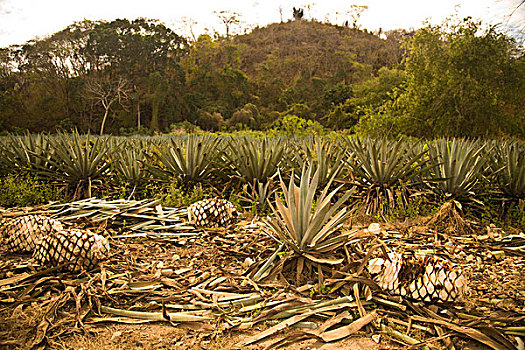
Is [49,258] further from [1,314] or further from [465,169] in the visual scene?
[465,169]

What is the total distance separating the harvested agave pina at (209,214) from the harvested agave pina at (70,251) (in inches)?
43.9

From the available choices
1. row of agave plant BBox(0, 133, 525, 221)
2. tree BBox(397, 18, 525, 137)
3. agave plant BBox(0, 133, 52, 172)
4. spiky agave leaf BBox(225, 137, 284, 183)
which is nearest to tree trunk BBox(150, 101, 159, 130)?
tree BBox(397, 18, 525, 137)

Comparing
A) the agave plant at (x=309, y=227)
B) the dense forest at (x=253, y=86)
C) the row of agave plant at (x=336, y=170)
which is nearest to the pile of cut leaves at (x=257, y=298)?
the agave plant at (x=309, y=227)

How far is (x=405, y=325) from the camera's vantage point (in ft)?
6.46

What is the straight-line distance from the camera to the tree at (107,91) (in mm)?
36531

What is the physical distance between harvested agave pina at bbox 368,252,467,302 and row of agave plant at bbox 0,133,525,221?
165cm

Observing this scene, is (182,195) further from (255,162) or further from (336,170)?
(336,170)

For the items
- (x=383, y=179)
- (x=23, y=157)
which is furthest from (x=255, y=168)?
(x=23, y=157)

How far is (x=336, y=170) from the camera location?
419 centimetres

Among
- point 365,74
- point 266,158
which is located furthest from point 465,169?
point 365,74

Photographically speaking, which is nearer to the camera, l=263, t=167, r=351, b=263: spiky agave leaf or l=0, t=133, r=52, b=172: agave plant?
l=263, t=167, r=351, b=263: spiky agave leaf

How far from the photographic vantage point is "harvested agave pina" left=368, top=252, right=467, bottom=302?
2.12m

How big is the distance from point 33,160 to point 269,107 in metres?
43.6

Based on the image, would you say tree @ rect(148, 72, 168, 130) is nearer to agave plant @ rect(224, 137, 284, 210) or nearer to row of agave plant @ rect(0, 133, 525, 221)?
row of agave plant @ rect(0, 133, 525, 221)
